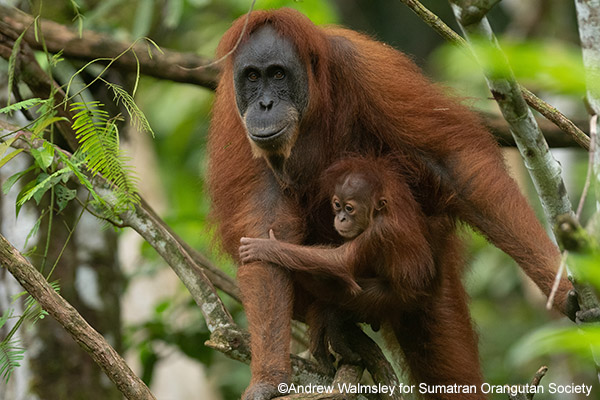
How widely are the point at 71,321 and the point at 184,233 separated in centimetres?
516

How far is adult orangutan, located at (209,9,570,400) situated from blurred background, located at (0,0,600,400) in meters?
0.43

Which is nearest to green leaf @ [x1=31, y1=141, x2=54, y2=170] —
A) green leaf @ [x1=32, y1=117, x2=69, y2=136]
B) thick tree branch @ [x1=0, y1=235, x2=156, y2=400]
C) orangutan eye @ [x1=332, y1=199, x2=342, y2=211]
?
green leaf @ [x1=32, y1=117, x2=69, y2=136]

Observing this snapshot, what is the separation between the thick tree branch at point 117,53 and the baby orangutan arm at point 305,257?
1.94 m

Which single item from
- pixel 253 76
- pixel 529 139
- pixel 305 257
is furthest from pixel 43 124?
pixel 529 139

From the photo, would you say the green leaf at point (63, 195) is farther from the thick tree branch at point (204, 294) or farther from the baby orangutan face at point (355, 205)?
the baby orangutan face at point (355, 205)

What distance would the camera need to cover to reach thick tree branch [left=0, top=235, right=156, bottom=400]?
321 cm

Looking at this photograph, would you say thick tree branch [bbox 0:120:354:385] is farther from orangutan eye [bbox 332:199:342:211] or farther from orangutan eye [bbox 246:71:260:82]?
orangutan eye [bbox 246:71:260:82]

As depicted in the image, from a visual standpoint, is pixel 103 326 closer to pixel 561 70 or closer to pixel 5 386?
pixel 5 386

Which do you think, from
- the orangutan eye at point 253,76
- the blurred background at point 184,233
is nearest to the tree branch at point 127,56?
the blurred background at point 184,233

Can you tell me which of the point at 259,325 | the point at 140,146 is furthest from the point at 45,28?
the point at 140,146

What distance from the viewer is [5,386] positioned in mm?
5473

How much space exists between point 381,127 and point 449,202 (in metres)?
0.61

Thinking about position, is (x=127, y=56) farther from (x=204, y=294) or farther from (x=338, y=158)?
(x=204, y=294)

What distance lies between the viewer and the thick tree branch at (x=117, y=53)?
18.4 feet
